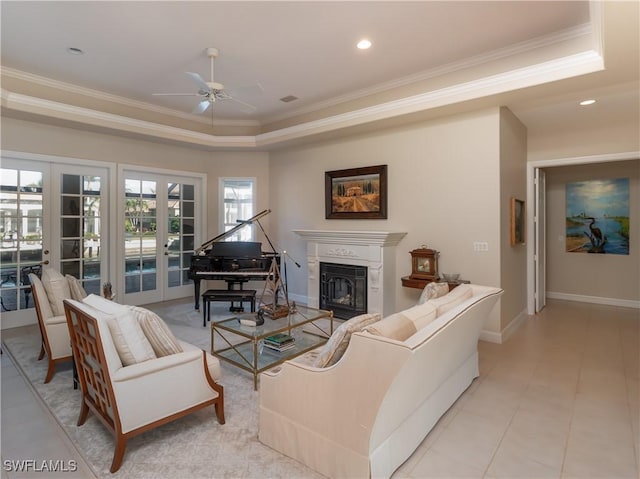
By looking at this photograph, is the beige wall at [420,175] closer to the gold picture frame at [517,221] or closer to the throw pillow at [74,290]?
the gold picture frame at [517,221]

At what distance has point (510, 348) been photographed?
400cm

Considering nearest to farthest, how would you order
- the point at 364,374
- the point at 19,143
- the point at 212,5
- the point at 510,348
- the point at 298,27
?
the point at 364,374 → the point at 212,5 → the point at 298,27 → the point at 510,348 → the point at 19,143

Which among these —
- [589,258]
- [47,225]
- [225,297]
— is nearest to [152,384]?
[225,297]

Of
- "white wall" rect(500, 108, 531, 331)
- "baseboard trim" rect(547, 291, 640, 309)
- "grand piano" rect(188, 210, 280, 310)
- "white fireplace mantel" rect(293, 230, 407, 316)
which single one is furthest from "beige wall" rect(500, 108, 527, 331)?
"grand piano" rect(188, 210, 280, 310)

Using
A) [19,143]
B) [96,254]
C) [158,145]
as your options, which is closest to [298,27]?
[158,145]

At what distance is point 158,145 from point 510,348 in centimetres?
602

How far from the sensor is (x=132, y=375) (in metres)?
2.03

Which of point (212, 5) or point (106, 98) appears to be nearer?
point (212, 5)

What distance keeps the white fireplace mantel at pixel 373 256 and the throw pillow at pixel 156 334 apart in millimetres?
3096

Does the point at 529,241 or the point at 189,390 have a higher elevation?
the point at 529,241

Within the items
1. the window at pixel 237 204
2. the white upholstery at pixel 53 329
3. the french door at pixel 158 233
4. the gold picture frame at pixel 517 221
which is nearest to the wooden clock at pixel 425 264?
the gold picture frame at pixel 517 221

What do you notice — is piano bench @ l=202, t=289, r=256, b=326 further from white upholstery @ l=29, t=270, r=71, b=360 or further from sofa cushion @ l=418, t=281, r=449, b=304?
sofa cushion @ l=418, t=281, r=449, b=304

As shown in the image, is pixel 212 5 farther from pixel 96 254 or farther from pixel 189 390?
pixel 96 254

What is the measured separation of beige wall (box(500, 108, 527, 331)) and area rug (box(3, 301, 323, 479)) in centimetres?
323
